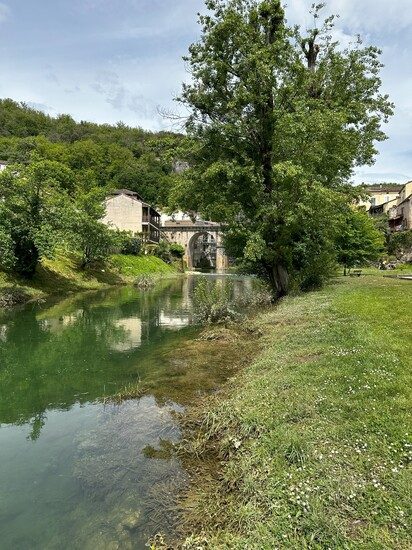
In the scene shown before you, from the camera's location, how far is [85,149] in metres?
101

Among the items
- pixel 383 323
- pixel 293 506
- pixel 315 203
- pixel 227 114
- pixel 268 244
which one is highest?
pixel 227 114

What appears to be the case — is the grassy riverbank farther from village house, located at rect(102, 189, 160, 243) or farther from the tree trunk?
the tree trunk

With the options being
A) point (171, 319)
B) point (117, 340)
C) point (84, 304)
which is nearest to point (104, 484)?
point (117, 340)

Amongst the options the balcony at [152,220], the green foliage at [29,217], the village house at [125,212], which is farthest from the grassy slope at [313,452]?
the balcony at [152,220]

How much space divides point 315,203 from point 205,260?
303 ft

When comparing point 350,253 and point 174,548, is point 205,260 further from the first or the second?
point 174,548

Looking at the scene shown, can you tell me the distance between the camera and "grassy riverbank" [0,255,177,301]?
29.9 metres

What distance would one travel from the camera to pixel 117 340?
17359 millimetres

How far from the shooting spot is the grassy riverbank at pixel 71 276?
29.9 meters

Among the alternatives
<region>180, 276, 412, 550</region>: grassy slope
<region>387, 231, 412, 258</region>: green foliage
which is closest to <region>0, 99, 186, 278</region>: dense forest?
<region>180, 276, 412, 550</region>: grassy slope

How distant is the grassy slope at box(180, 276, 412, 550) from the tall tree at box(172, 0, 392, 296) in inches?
441

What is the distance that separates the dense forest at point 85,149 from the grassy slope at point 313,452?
75.0 m

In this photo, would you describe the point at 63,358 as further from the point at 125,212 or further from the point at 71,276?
the point at 125,212

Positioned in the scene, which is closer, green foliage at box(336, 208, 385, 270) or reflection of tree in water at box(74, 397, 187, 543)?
reflection of tree in water at box(74, 397, 187, 543)
